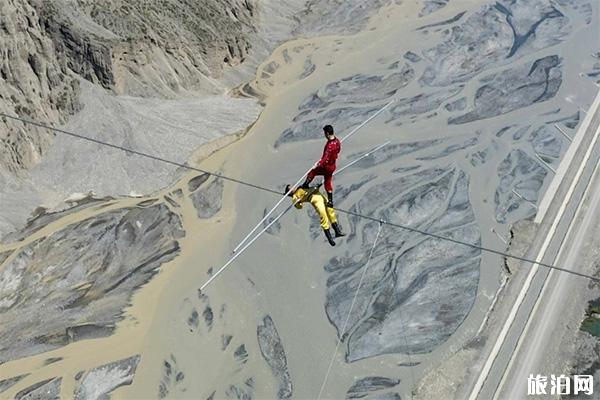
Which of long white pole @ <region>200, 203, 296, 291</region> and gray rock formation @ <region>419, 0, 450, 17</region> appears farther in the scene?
gray rock formation @ <region>419, 0, 450, 17</region>

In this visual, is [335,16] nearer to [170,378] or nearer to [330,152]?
[330,152]

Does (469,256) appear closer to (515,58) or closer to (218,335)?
(218,335)

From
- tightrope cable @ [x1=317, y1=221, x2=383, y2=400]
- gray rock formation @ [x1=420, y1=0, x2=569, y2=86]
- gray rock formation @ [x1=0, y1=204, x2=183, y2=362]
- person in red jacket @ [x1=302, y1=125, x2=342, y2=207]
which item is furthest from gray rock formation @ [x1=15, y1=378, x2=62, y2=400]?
gray rock formation @ [x1=420, y1=0, x2=569, y2=86]

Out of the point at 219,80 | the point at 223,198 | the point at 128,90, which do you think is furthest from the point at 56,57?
the point at 223,198

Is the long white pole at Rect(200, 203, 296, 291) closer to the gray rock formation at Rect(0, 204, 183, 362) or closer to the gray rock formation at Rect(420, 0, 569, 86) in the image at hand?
the gray rock formation at Rect(0, 204, 183, 362)

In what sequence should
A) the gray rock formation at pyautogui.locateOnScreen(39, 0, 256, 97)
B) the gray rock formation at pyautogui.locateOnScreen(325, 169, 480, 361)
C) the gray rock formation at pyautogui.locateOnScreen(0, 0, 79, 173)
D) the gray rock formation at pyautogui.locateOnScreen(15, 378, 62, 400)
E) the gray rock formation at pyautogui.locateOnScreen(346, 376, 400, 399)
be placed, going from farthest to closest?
the gray rock formation at pyautogui.locateOnScreen(39, 0, 256, 97), the gray rock formation at pyautogui.locateOnScreen(0, 0, 79, 173), the gray rock formation at pyautogui.locateOnScreen(325, 169, 480, 361), the gray rock formation at pyautogui.locateOnScreen(15, 378, 62, 400), the gray rock formation at pyautogui.locateOnScreen(346, 376, 400, 399)

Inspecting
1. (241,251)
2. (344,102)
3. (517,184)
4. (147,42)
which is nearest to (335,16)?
(344,102)
